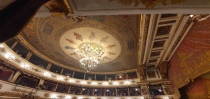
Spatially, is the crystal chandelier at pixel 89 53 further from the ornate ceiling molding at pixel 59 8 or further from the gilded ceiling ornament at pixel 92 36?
the ornate ceiling molding at pixel 59 8

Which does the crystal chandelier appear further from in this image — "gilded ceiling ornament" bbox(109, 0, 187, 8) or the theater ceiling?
"gilded ceiling ornament" bbox(109, 0, 187, 8)

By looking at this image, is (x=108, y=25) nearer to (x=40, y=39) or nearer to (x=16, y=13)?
(x=16, y=13)

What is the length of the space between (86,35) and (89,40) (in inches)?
23.8

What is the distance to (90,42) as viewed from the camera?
27.7ft

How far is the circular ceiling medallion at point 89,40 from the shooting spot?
7.49m

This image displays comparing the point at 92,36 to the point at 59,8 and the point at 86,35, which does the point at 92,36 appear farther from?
the point at 59,8

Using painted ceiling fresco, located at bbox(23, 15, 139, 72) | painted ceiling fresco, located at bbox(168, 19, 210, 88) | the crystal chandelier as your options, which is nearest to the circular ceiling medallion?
painted ceiling fresco, located at bbox(23, 15, 139, 72)

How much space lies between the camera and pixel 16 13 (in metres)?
1.39

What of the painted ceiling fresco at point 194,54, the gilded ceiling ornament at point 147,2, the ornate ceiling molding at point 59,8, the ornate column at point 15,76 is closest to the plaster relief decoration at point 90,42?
the ornate column at point 15,76

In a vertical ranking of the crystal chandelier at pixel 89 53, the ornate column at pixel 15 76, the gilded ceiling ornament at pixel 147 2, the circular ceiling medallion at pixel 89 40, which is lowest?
the ornate column at pixel 15 76

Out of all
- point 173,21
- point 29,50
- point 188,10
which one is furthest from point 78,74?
point 188,10

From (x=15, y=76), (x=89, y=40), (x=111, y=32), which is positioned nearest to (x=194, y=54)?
(x=111, y=32)

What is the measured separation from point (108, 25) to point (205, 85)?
6320 mm

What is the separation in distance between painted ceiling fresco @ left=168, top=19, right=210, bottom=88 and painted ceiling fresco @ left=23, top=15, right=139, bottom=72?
3.05 m
